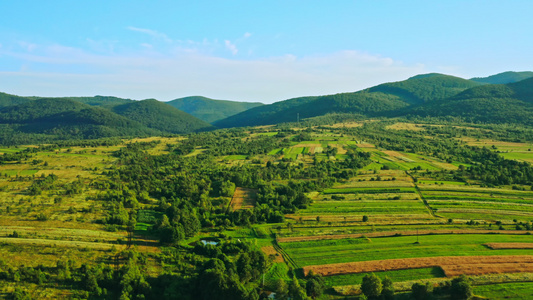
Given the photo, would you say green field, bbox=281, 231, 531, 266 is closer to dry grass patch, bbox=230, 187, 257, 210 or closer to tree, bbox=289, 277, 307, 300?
tree, bbox=289, 277, 307, 300

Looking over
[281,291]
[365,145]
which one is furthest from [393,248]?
[365,145]

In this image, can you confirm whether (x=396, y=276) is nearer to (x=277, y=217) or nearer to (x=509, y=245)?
(x=509, y=245)

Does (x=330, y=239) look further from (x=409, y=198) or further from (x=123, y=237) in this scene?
(x=123, y=237)

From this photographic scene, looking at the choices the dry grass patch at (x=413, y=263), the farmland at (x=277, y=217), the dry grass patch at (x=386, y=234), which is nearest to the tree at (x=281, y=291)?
the farmland at (x=277, y=217)

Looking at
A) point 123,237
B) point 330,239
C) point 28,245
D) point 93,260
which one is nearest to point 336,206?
point 330,239

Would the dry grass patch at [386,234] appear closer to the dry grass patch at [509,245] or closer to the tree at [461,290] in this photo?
the dry grass patch at [509,245]

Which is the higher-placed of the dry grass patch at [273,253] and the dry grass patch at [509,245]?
the dry grass patch at [509,245]

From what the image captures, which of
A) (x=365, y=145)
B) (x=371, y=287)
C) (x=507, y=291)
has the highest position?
(x=365, y=145)

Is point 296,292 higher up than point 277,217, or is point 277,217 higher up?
point 277,217
